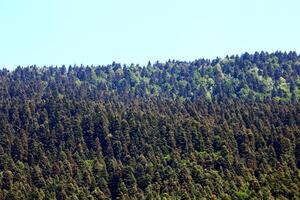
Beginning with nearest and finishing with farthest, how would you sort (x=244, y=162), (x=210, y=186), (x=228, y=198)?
(x=228, y=198) → (x=210, y=186) → (x=244, y=162)

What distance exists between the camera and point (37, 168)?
7205 inches

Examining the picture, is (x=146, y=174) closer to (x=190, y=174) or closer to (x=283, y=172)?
(x=190, y=174)

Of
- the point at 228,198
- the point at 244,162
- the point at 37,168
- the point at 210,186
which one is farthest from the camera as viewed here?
the point at 244,162

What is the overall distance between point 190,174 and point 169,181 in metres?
8.68

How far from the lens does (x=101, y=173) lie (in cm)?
18325

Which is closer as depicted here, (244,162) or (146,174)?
(146,174)

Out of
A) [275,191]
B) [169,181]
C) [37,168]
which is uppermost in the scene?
[37,168]

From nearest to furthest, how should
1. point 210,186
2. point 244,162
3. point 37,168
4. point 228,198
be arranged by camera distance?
point 228,198
point 210,186
point 37,168
point 244,162

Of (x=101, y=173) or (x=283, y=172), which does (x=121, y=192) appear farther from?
(x=283, y=172)

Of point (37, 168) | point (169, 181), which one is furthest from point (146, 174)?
point (37, 168)

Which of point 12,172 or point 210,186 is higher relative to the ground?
point 12,172

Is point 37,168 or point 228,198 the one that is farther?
point 37,168

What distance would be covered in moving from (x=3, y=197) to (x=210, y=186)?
5628 cm

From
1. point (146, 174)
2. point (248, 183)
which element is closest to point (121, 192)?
point (146, 174)
